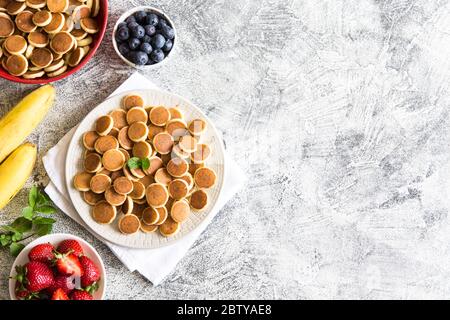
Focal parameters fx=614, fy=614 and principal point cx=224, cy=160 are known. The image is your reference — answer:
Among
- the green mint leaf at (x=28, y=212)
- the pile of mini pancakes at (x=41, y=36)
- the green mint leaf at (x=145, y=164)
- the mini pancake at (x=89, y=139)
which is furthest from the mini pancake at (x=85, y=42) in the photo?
the green mint leaf at (x=28, y=212)

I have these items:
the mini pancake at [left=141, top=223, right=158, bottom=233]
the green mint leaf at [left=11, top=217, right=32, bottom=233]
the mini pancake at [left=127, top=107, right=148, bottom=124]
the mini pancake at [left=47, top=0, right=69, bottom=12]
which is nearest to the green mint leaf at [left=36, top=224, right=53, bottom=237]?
the green mint leaf at [left=11, top=217, right=32, bottom=233]

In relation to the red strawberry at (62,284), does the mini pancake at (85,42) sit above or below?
above

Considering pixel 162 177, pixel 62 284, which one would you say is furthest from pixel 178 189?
pixel 62 284

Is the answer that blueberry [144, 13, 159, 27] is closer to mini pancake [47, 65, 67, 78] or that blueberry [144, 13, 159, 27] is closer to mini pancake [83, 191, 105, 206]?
mini pancake [47, 65, 67, 78]

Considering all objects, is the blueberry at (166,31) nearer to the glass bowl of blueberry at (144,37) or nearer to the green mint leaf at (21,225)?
the glass bowl of blueberry at (144,37)

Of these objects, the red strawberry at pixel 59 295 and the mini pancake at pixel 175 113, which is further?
the mini pancake at pixel 175 113
